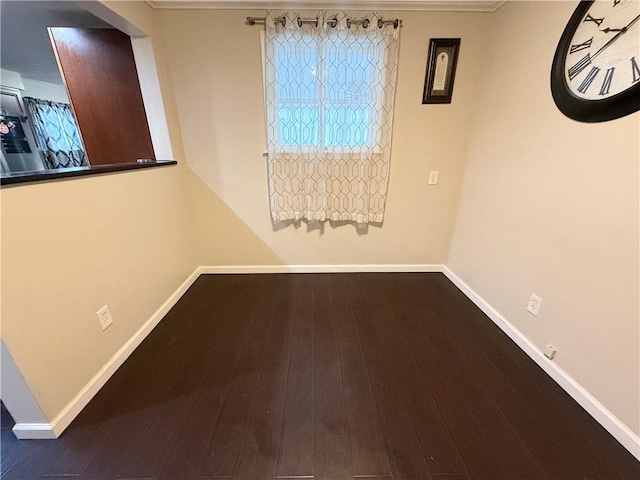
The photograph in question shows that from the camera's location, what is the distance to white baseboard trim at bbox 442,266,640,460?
110 cm

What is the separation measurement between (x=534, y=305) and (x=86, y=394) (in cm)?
257

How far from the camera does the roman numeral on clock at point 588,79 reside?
1.20 meters

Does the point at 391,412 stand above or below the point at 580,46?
below

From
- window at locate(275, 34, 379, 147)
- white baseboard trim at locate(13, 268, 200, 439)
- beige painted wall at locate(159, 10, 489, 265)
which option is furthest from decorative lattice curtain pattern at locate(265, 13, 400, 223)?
white baseboard trim at locate(13, 268, 200, 439)

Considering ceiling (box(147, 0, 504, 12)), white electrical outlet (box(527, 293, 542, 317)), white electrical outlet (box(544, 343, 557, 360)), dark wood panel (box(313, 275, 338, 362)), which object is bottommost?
dark wood panel (box(313, 275, 338, 362))

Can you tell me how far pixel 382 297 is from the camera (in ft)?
7.27

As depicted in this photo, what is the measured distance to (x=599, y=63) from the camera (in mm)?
1188

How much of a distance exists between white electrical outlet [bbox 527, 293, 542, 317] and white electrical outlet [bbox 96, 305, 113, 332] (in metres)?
2.54

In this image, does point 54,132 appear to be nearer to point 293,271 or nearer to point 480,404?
point 293,271

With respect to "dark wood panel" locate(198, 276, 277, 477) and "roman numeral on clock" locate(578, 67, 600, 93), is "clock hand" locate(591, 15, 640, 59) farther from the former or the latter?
"dark wood panel" locate(198, 276, 277, 477)

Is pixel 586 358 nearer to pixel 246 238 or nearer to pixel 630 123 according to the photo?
pixel 630 123

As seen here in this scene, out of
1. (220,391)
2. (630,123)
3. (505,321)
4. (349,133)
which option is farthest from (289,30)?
(505,321)

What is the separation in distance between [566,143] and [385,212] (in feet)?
4.25

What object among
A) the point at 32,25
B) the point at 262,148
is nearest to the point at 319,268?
the point at 262,148
